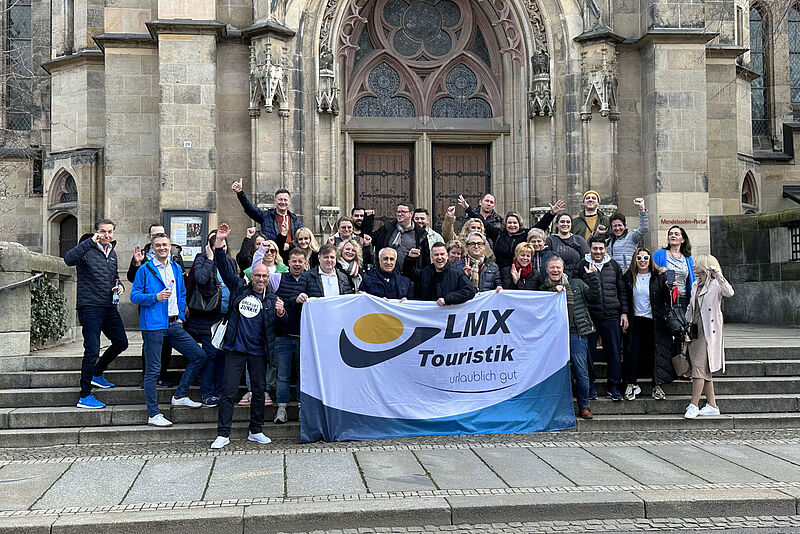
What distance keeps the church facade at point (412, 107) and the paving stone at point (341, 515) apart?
9454 mm

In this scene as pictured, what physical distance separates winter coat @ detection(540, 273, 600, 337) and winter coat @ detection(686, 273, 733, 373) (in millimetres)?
1201

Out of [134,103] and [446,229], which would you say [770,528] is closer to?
[446,229]

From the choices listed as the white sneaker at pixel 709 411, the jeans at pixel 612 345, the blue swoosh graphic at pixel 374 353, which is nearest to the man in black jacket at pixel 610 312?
the jeans at pixel 612 345

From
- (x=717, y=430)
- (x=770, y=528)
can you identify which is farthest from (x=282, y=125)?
(x=770, y=528)

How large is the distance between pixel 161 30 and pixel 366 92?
437cm

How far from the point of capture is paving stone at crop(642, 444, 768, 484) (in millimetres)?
7199

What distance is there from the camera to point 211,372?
9648 millimetres

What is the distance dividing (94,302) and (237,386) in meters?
2.11

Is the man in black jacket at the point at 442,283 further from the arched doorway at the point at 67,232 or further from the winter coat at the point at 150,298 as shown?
the arched doorway at the point at 67,232

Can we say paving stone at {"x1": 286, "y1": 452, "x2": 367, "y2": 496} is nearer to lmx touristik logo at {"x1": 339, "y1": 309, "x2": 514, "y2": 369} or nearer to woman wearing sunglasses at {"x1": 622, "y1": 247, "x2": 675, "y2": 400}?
lmx touristik logo at {"x1": 339, "y1": 309, "x2": 514, "y2": 369}

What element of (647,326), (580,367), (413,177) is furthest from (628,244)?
(413,177)

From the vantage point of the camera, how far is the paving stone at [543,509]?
20.8 ft

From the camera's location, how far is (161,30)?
1509 centimetres

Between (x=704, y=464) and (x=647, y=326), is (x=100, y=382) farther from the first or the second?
(x=704, y=464)
